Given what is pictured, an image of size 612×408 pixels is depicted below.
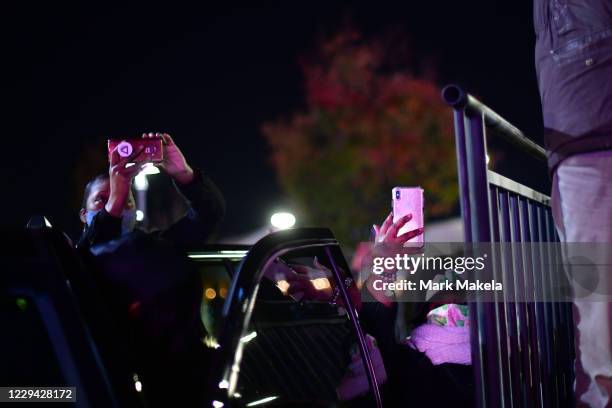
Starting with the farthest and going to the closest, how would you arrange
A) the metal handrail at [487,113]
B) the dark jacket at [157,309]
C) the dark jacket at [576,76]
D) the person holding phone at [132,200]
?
the person holding phone at [132,200] < the dark jacket at [576,76] < the metal handrail at [487,113] < the dark jacket at [157,309]

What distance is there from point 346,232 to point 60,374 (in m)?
30.3

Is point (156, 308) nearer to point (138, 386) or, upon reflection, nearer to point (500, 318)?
point (138, 386)

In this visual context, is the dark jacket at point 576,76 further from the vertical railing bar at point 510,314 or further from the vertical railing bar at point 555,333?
the vertical railing bar at point 555,333

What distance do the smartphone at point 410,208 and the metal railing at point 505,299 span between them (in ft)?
1.35

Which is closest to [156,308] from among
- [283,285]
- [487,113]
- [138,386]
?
[138,386]

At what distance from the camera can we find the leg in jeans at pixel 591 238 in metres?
2.10

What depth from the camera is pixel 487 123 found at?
89.6 inches

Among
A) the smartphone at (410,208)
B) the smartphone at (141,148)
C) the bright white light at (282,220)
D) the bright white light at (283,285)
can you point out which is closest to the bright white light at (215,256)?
the bright white light at (283,285)

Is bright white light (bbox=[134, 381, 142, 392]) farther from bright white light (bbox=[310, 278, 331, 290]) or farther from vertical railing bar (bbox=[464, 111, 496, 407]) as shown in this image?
bright white light (bbox=[310, 278, 331, 290])

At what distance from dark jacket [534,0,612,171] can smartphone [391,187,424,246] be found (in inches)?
24.1

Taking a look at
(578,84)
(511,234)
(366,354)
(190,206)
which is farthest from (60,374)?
(190,206)

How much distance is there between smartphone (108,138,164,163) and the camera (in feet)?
9.44

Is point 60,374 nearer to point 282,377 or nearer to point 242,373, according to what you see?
point 242,373

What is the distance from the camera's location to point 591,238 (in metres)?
2.15
